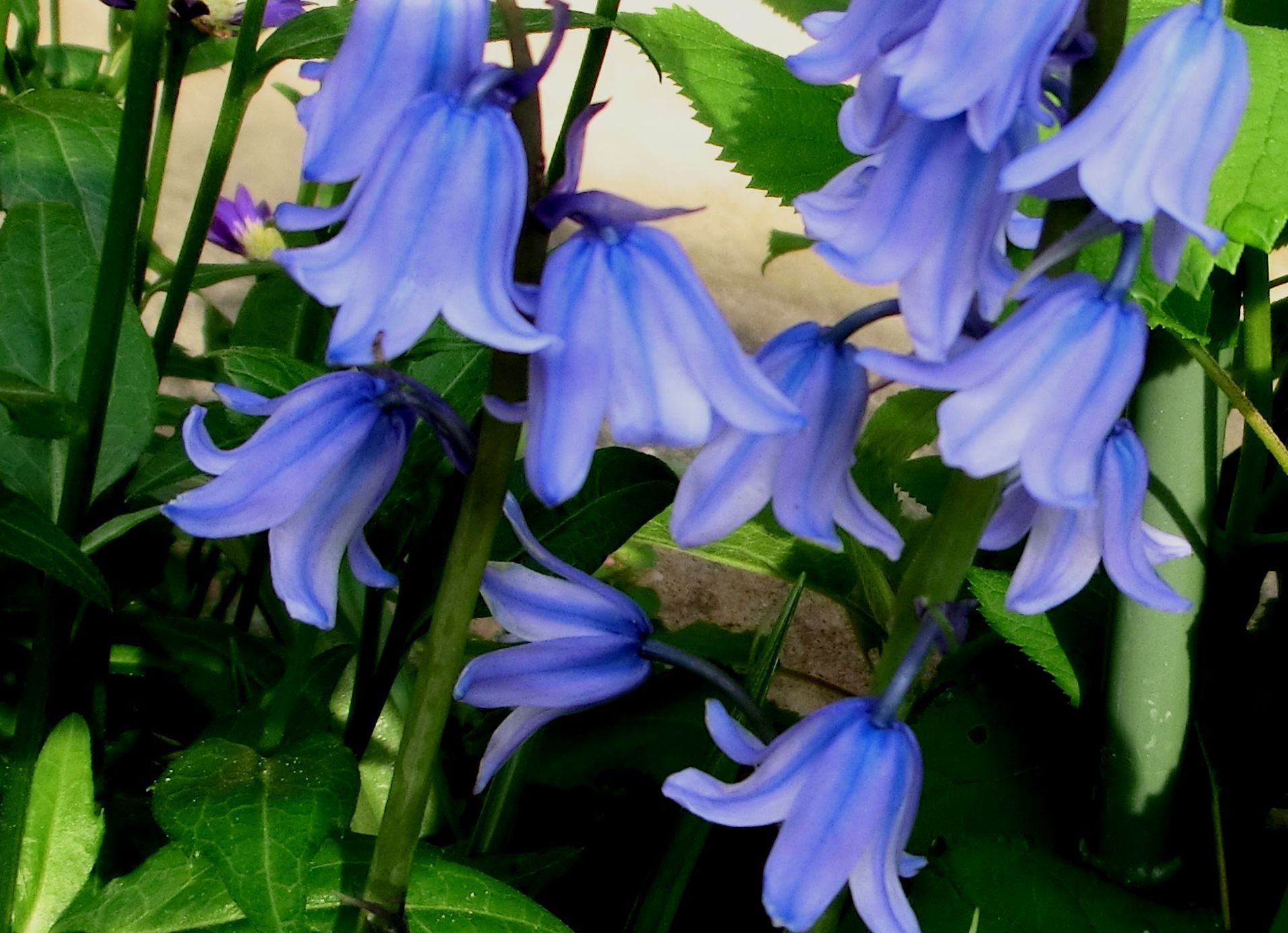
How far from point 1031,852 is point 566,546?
0.83 ft

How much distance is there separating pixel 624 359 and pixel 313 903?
237 mm

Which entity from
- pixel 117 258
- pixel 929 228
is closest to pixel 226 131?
pixel 117 258

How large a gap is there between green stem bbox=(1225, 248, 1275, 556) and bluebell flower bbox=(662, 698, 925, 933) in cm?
31

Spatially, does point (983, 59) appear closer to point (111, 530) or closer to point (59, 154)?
point (111, 530)

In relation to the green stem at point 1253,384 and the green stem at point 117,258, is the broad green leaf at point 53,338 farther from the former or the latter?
the green stem at point 1253,384

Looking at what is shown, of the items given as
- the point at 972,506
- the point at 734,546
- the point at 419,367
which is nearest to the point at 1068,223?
the point at 972,506

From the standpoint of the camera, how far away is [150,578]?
2.18 feet

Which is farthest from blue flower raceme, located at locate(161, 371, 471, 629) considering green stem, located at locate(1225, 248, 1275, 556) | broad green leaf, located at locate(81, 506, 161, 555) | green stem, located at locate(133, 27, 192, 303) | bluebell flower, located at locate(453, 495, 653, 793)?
green stem, located at locate(1225, 248, 1275, 556)

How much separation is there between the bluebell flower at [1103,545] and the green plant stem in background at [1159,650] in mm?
243

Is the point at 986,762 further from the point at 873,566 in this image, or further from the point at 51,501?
the point at 51,501

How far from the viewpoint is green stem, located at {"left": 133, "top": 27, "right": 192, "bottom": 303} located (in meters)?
0.54

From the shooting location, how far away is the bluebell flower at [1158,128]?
26 centimetres

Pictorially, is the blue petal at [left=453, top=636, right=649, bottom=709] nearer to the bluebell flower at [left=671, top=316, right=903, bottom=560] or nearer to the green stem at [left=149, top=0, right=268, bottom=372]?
the bluebell flower at [left=671, top=316, right=903, bottom=560]

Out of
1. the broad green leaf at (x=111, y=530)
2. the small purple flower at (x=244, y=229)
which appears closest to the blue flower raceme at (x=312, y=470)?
the broad green leaf at (x=111, y=530)
